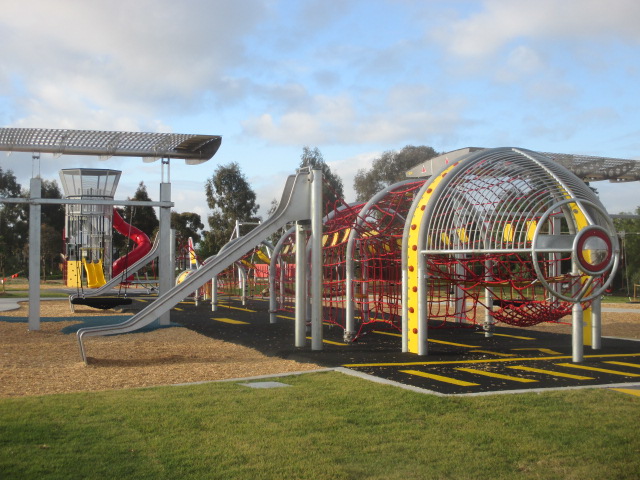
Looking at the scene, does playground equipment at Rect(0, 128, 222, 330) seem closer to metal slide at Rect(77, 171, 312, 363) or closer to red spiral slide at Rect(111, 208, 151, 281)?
metal slide at Rect(77, 171, 312, 363)

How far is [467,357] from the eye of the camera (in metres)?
10.2

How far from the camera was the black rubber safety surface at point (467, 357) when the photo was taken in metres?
8.00

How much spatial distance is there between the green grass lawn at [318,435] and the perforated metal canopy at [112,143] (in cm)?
861

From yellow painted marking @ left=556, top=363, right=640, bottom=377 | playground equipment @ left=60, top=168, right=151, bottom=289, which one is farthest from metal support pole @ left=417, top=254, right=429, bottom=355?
playground equipment @ left=60, top=168, right=151, bottom=289

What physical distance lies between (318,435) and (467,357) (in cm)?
523

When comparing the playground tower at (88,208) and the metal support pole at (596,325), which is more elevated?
the playground tower at (88,208)

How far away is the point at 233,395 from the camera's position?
7.02 m

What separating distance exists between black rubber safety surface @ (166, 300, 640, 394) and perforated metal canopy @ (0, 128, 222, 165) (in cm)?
401

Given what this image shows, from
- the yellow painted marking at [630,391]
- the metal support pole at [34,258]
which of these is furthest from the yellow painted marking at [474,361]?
the metal support pole at [34,258]

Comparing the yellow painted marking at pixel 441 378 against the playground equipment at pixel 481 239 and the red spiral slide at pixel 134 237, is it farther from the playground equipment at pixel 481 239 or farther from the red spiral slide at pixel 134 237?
the red spiral slide at pixel 134 237

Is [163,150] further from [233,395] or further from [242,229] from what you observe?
[242,229]

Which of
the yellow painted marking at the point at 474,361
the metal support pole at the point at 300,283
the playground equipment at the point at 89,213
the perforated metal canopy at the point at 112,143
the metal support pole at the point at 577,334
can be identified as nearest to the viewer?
the yellow painted marking at the point at 474,361

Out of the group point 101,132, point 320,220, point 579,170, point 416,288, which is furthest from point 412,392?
point 579,170

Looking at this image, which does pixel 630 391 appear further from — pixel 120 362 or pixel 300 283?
pixel 120 362
